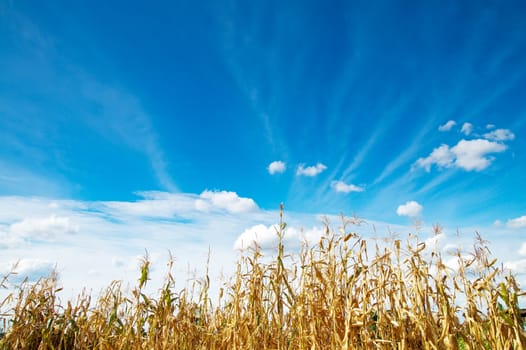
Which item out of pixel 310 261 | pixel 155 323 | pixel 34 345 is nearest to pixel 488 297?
A: pixel 310 261

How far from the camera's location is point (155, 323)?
333 cm

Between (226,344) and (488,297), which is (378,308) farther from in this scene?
(226,344)

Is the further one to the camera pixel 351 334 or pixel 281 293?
pixel 281 293

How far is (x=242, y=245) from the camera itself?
3473mm

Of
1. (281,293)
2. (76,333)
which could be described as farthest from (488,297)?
(76,333)

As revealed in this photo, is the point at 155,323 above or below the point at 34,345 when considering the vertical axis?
above

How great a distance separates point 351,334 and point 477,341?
703 mm

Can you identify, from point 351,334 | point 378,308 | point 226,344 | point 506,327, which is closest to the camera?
point 506,327

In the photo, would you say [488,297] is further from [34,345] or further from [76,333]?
[34,345]

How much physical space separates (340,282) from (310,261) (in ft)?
1.09

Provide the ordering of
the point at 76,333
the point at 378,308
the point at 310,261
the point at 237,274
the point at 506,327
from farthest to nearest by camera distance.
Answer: the point at 76,333 < the point at 237,274 < the point at 310,261 < the point at 378,308 < the point at 506,327

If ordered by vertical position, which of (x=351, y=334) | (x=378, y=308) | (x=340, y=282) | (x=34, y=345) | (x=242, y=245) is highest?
(x=242, y=245)

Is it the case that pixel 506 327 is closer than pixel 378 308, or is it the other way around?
pixel 506 327

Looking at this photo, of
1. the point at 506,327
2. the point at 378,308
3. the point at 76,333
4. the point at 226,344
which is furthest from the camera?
the point at 76,333
